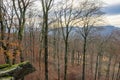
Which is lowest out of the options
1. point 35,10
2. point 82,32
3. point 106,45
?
point 106,45

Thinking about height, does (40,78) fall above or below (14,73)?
below

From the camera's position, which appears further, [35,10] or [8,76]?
[35,10]

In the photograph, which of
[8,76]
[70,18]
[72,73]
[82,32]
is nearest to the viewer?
[8,76]

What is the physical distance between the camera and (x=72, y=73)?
49.6 metres

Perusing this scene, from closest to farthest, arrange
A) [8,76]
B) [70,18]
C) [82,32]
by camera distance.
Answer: [8,76]
[70,18]
[82,32]

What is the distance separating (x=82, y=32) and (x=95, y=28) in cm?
246

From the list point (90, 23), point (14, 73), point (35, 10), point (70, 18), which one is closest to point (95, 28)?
point (90, 23)

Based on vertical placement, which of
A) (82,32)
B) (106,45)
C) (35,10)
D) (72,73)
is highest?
(35,10)

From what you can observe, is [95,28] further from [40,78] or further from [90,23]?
[40,78]

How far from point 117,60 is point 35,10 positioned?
1027 inches

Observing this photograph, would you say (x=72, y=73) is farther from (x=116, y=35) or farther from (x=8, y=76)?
(x=8, y=76)

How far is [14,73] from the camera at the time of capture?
47.4 ft

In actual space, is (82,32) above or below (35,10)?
below

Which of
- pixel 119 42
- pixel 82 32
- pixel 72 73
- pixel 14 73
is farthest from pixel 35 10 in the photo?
pixel 14 73
